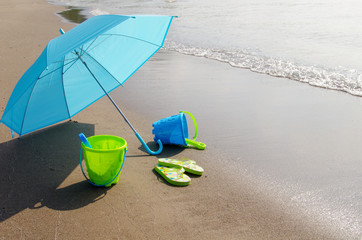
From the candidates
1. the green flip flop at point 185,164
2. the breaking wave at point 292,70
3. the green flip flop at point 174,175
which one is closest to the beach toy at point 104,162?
the green flip flop at point 174,175

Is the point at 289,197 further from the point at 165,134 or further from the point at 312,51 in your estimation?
the point at 312,51

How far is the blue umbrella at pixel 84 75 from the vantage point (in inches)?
139

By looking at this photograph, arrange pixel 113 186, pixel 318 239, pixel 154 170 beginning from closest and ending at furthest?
pixel 318 239, pixel 113 186, pixel 154 170

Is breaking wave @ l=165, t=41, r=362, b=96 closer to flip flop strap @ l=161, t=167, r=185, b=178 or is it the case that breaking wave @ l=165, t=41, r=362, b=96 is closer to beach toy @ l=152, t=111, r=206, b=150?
beach toy @ l=152, t=111, r=206, b=150

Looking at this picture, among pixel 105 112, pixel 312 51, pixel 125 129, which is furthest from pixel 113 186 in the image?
pixel 312 51

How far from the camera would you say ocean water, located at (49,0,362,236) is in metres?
3.25

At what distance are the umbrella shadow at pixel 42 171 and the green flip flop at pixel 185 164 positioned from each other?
768 mm

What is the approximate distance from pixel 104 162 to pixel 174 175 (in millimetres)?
757

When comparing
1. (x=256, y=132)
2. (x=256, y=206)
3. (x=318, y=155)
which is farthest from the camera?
(x=256, y=132)

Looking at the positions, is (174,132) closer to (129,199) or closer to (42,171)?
(129,199)

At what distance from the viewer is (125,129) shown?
4602 millimetres

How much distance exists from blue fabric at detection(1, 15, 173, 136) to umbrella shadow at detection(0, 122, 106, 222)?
42 cm

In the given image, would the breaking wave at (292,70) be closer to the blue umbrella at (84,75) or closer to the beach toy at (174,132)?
the beach toy at (174,132)

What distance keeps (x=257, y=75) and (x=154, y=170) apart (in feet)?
14.6
